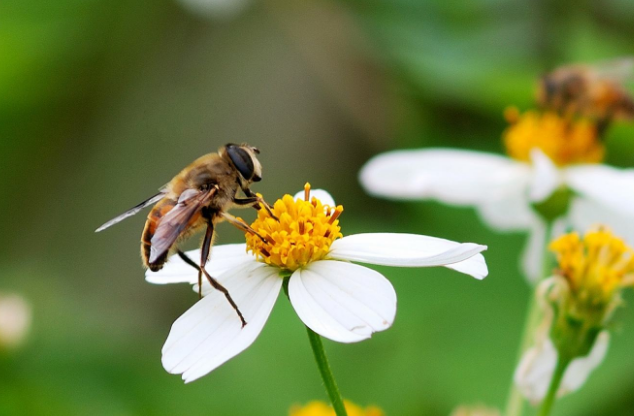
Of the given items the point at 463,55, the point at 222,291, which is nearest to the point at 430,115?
the point at 463,55

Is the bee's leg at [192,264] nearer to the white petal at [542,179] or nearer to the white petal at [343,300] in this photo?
the white petal at [343,300]

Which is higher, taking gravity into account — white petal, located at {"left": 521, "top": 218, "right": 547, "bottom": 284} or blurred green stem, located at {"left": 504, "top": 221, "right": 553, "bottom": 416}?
white petal, located at {"left": 521, "top": 218, "right": 547, "bottom": 284}

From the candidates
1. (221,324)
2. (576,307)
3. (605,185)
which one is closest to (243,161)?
(221,324)

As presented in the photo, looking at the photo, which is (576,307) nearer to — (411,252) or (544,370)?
(544,370)

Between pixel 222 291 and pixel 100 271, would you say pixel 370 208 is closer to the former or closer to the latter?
pixel 100 271

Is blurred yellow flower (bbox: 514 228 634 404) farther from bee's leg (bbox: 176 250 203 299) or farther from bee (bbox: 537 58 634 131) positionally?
bee (bbox: 537 58 634 131)

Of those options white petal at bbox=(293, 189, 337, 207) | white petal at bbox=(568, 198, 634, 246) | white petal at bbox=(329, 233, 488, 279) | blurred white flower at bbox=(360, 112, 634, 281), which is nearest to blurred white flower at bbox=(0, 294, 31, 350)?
blurred white flower at bbox=(360, 112, 634, 281)
